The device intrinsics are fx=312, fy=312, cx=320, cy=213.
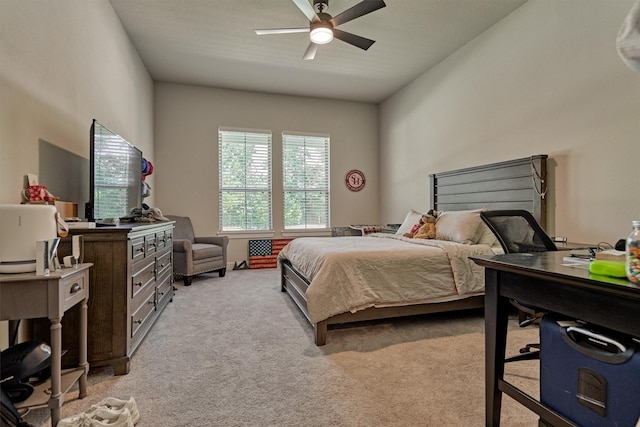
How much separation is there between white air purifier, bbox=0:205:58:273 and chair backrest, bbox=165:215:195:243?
3318 millimetres

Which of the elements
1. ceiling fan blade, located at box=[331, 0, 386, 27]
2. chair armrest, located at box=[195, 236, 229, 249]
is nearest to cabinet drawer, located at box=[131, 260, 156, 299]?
chair armrest, located at box=[195, 236, 229, 249]

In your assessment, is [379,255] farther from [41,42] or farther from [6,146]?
[41,42]

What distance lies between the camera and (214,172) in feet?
17.5

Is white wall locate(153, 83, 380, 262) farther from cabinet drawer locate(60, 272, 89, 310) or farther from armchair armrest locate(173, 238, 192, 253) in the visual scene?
cabinet drawer locate(60, 272, 89, 310)

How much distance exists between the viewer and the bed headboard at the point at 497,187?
299cm

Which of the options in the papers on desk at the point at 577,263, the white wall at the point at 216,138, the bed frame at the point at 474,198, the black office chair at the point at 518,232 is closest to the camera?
the papers on desk at the point at 577,263

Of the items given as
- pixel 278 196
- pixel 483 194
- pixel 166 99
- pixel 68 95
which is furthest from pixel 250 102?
pixel 483 194

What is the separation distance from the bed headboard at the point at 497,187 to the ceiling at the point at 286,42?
1654 mm

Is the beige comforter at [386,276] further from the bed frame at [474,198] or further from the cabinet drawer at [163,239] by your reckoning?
A: the cabinet drawer at [163,239]

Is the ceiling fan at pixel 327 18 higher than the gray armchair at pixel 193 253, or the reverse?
the ceiling fan at pixel 327 18

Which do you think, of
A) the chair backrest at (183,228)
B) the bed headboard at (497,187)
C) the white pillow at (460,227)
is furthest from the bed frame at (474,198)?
the chair backrest at (183,228)

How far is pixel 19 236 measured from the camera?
1.39 m

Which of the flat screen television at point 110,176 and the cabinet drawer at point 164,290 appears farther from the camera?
the cabinet drawer at point 164,290

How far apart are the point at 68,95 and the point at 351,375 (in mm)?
2818
